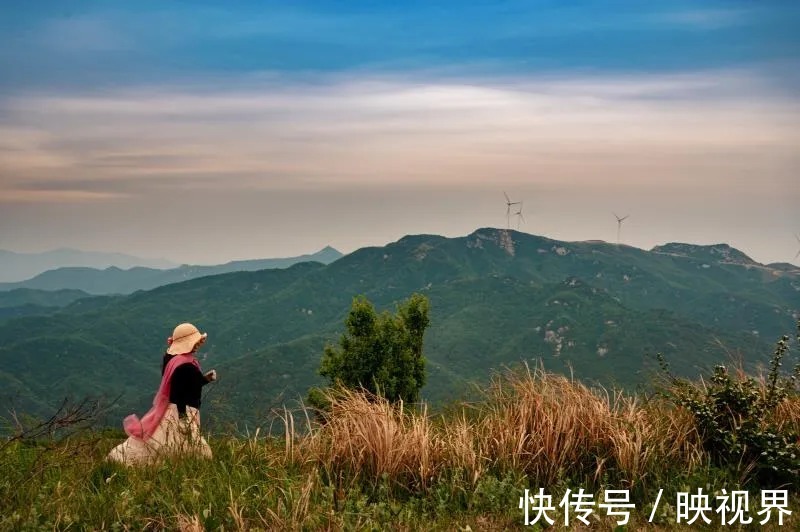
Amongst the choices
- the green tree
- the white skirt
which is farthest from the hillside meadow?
the green tree

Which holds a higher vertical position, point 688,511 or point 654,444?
point 654,444

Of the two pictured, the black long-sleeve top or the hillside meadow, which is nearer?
the hillside meadow

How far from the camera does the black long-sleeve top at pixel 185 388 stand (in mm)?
9539

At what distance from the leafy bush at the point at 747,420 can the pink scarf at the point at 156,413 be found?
23.7 ft

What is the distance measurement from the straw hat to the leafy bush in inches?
280

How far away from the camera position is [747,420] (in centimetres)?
841

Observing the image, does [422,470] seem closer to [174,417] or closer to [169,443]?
[169,443]

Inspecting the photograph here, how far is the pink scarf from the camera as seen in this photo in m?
9.23

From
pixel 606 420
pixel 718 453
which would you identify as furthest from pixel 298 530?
pixel 718 453

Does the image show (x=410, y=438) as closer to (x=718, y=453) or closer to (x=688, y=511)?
(x=688, y=511)

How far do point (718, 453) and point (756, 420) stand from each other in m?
0.65

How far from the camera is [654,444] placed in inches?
322

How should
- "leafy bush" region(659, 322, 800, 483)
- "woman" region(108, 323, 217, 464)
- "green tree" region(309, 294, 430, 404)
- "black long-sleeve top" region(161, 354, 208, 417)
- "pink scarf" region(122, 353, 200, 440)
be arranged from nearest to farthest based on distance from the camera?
"leafy bush" region(659, 322, 800, 483), "woman" region(108, 323, 217, 464), "pink scarf" region(122, 353, 200, 440), "black long-sleeve top" region(161, 354, 208, 417), "green tree" region(309, 294, 430, 404)

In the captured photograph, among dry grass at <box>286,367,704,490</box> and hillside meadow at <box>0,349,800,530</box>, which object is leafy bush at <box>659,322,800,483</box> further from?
dry grass at <box>286,367,704,490</box>
